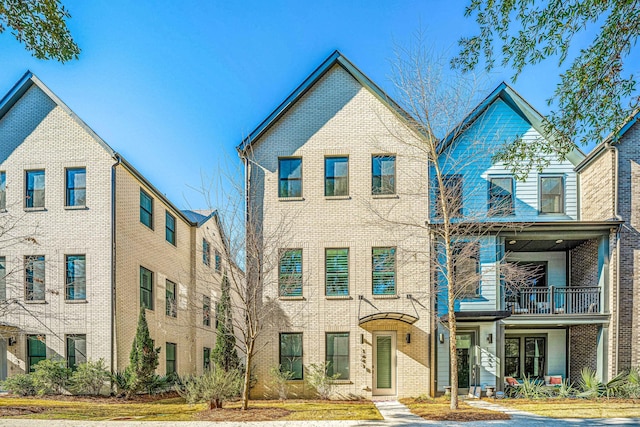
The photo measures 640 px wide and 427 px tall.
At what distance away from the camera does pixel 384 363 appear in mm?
16500

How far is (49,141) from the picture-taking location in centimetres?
1767

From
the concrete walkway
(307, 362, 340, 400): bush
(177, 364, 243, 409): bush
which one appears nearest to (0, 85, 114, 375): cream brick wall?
(177, 364, 243, 409): bush

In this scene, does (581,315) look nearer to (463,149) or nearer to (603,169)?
(603,169)

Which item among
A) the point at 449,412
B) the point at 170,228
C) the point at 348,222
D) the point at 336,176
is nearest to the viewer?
the point at 449,412

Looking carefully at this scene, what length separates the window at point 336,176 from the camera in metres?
17.3

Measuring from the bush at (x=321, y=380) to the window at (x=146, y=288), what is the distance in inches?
296

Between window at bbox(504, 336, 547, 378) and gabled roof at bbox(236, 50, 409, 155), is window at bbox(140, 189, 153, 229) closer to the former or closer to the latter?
gabled roof at bbox(236, 50, 409, 155)

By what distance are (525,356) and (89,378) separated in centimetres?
1617

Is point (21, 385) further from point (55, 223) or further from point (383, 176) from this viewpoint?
point (383, 176)

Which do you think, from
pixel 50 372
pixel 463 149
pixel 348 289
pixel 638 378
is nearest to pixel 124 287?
pixel 50 372

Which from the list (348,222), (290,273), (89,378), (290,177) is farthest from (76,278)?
(348,222)

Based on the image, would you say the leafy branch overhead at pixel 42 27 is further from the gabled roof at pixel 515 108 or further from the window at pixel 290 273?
the gabled roof at pixel 515 108

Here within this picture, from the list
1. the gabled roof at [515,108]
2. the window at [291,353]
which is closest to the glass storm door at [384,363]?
the window at [291,353]

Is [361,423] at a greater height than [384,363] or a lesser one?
greater
